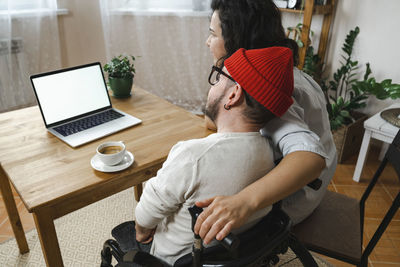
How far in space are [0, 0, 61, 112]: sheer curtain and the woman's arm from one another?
2.62 meters

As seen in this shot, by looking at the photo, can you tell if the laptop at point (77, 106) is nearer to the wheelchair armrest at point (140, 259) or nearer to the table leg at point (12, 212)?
the table leg at point (12, 212)

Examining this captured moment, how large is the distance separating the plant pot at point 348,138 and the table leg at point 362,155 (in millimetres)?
232

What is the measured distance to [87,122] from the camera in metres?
1.53

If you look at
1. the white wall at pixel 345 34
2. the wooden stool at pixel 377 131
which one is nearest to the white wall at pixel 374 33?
the white wall at pixel 345 34

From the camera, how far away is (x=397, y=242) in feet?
6.64

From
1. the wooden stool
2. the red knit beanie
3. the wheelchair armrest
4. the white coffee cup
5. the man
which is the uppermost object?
the red knit beanie

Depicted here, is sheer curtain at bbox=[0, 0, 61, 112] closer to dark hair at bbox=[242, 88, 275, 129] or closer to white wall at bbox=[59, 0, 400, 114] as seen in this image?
white wall at bbox=[59, 0, 400, 114]

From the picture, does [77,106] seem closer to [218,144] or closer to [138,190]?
[138,190]

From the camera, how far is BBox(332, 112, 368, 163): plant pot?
264 centimetres

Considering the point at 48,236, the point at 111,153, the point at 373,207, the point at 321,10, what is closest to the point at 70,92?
the point at 111,153

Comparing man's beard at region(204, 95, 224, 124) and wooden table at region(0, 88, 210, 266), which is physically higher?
man's beard at region(204, 95, 224, 124)

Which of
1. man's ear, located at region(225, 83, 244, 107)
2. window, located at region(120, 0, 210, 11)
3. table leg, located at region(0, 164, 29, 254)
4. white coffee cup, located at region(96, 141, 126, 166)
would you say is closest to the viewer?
man's ear, located at region(225, 83, 244, 107)

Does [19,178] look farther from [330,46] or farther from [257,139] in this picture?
[330,46]

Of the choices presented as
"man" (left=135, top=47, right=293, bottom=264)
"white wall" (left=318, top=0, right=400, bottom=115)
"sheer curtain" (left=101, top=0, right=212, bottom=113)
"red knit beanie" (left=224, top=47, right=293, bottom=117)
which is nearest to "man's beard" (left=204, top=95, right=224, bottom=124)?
"man" (left=135, top=47, right=293, bottom=264)
